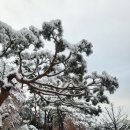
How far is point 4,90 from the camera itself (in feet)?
34.2

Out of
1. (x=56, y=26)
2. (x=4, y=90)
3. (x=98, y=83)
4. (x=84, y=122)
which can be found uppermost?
(x=84, y=122)

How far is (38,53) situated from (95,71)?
2.58m

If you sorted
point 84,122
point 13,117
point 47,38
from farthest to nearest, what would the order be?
1. point 84,122
2. point 13,117
3. point 47,38

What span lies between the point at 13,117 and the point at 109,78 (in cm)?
815

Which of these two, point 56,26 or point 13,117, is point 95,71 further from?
point 13,117

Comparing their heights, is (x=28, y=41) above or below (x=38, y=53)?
below

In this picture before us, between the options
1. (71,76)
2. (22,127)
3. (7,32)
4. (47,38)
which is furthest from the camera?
(22,127)

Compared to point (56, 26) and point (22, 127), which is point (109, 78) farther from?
point (22, 127)

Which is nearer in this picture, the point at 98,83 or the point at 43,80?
the point at 98,83

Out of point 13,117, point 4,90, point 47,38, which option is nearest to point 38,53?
point 47,38

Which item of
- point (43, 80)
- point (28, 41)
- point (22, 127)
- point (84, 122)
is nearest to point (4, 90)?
point (28, 41)

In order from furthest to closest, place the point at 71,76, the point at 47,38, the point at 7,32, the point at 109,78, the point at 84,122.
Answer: the point at 84,122 < the point at 71,76 < the point at 109,78 < the point at 47,38 < the point at 7,32

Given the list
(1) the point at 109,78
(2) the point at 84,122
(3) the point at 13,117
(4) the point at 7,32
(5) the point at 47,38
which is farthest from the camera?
(2) the point at 84,122

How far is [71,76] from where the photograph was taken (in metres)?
13.8
